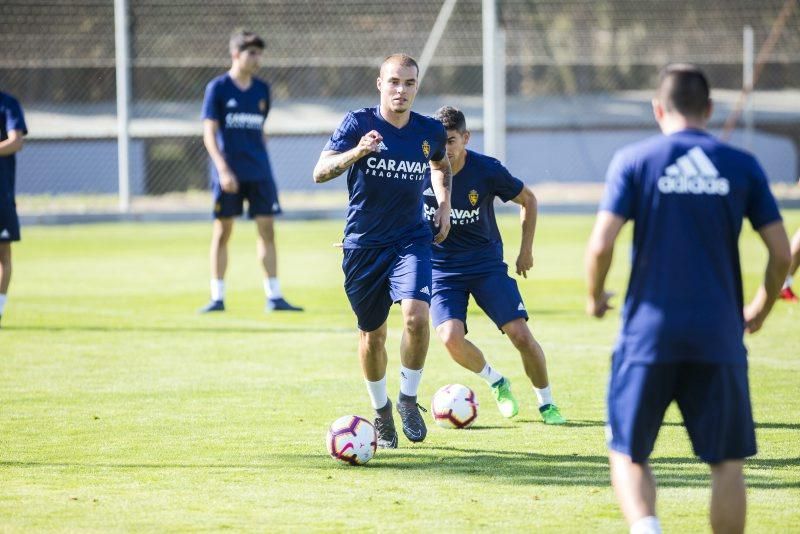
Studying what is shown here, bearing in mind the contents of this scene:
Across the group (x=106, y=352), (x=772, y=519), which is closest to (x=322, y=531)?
(x=772, y=519)

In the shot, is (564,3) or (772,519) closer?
(772,519)

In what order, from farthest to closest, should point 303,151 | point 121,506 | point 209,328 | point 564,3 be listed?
point 564,3 → point 303,151 → point 209,328 → point 121,506

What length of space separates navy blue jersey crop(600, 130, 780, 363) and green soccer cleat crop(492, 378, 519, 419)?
3.54 meters

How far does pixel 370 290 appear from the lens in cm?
701

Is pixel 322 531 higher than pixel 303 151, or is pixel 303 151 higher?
pixel 303 151

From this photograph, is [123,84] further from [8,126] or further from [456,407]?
[456,407]

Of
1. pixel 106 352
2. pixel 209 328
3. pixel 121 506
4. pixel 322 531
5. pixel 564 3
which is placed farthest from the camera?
pixel 564 3

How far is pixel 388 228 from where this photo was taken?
23.1 feet

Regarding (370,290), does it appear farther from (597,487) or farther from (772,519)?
(772,519)

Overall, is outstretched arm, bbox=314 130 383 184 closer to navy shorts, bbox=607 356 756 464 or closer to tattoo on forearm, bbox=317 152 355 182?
tattoo on forearm, bbox=317 152 355 182

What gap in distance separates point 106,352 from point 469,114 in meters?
21.5

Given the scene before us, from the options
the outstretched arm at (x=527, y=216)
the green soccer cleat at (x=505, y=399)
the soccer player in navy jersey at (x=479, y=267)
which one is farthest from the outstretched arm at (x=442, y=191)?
the green soccer cleat at (x=505, y=399)

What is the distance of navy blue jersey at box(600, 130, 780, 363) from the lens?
4.27 meters

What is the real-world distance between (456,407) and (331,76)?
984 inches
